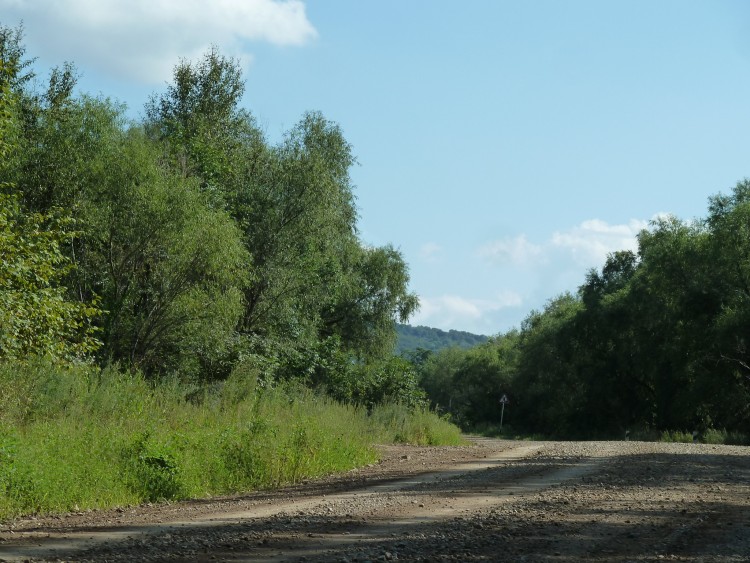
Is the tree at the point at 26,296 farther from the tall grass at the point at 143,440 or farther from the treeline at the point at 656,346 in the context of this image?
the treeline at the point at 656,346

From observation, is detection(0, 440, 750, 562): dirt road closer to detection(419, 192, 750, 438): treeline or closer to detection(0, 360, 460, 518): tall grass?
detection(0, 360, 460, 518): tall grass

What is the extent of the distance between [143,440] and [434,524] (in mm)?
5895

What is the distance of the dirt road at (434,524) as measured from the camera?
8.13 meters

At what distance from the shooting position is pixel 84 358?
21141 mm

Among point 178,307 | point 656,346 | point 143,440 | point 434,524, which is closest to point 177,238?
point 178,307

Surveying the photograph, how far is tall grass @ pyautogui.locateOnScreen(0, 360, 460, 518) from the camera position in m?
12.0

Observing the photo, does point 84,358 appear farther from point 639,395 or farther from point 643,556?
point 639,395

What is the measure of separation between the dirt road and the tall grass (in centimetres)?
78

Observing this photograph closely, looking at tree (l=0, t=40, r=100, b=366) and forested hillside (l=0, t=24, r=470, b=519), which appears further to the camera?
tree (l=0, t=40, r=100, b=366)

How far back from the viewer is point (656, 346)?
60.3m

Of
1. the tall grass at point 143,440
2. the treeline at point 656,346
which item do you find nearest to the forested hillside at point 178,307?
the tall grass at point 143,440

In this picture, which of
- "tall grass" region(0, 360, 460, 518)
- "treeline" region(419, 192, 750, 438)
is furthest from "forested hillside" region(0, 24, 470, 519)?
"treeline" region(419, 192, 750, 438)

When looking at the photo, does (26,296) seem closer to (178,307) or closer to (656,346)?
(178,307)

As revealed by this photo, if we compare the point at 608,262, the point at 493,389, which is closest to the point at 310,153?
the point at 608,262
